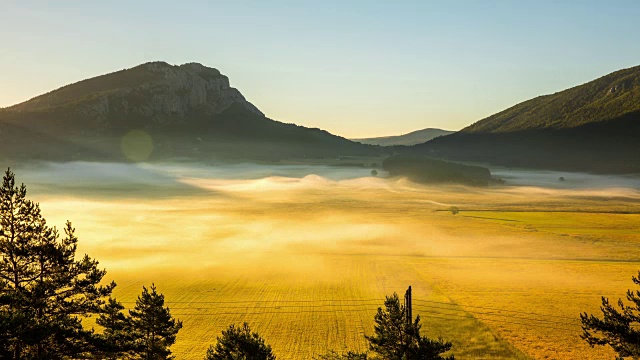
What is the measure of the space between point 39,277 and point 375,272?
57.2 metres

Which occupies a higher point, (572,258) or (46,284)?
(46,284)

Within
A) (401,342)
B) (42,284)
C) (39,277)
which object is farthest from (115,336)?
(401,342)

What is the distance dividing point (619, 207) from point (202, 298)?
170 metres

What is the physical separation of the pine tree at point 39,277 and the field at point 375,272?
A: 21420 millimetres

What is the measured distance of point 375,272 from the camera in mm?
74375

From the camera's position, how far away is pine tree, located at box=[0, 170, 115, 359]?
70.5 ft

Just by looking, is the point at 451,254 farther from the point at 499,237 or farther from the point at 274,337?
the point at 274,337

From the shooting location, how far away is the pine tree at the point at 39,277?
21.5 meters

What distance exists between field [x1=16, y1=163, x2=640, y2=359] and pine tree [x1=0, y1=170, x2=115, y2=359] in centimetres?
2142

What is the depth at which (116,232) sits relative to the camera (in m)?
125

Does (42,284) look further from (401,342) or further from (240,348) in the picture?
(401,342)

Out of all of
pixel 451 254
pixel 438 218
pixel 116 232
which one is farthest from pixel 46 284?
pixel 438 218

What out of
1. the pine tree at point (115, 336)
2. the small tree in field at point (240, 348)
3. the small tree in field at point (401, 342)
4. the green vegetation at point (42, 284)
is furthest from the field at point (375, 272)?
the green vegetation at point (42, 284)

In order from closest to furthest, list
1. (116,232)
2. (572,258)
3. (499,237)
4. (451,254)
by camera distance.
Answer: (572,258)
(451,254)
(499,237)
(116,232)
